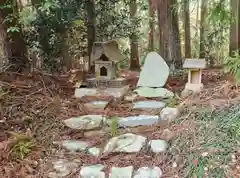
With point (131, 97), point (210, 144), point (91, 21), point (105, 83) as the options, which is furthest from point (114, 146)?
point (91, 21)

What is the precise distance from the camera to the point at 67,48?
20.8 ft

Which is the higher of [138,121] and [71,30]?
[71,30]

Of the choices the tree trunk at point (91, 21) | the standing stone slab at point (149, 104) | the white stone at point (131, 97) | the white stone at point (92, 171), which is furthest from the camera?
the tree trunk at point (91, 21)

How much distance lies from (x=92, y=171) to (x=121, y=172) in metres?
0.25

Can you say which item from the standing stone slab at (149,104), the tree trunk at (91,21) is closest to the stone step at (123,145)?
the standing stone slab at (149,104)

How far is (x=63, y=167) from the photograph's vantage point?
3047mm

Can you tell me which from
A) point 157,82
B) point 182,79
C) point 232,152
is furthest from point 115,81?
point 232,152

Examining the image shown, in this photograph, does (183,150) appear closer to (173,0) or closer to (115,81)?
(115,81)

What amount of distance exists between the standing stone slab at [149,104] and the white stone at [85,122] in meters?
0.54

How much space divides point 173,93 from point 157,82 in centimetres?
29

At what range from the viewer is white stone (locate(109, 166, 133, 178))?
9.45 ft

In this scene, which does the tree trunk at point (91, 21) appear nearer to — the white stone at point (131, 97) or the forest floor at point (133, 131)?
the white stone at point (131, 97)

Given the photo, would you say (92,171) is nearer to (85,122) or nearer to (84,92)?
(85,122)

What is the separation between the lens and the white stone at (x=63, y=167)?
2973 mm
